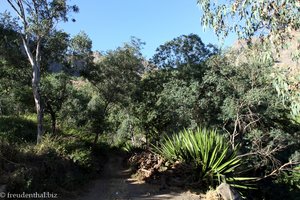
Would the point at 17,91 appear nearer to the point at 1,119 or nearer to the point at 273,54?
the point at 1,119

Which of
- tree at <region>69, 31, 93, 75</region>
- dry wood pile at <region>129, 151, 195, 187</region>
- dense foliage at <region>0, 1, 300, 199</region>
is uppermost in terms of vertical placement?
tree at <region>69, 31, 93, 75</region>

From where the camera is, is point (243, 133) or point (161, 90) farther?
point (161, 90)

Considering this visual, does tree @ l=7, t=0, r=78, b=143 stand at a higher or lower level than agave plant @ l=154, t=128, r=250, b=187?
higher

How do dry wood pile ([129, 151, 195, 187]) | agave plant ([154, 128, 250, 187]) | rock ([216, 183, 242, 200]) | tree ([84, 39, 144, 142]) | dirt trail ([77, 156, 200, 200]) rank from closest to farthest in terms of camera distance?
rock ([216, 183, 242, 200])
dirt trail ([77, 156, 200, 200])
agave plant ([154, 128, 250, 187])
dry wood pile ([129, 151, 195, 187])
tree ([84, 39, 144, 142])

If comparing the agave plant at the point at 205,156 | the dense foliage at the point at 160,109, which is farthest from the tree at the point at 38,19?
the agave plant at the point at 205,156

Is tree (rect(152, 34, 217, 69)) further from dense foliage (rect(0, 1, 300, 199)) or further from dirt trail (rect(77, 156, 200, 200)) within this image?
dirt trail (rect(77, 156, 200, 200))

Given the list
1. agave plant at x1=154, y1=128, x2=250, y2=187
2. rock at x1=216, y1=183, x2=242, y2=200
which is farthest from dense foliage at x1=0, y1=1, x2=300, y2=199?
rock at x1=216, y1=183, x2=242, y2=200

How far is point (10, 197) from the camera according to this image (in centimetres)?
738

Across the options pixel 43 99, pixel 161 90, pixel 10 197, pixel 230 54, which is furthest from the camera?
pixel 161 90

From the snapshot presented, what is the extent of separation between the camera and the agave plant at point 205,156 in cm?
923

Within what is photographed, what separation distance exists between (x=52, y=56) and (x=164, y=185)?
27.2 ft

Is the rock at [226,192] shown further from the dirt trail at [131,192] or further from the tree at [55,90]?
the tree at [55,90]

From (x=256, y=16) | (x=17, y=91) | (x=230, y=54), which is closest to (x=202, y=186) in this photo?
(x=256, y=16)

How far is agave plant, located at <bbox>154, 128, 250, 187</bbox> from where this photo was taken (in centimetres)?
923
